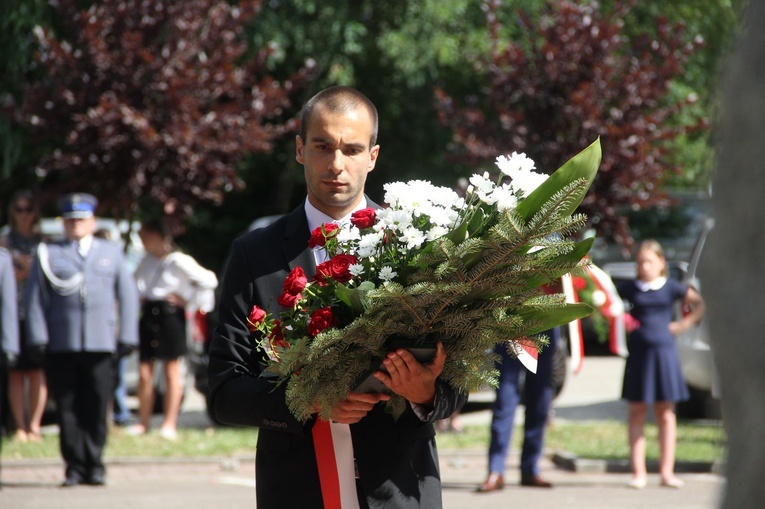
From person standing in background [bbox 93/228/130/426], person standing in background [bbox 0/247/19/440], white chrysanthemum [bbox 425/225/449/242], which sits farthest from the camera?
person standing in background [bbox 93/228/130/426]

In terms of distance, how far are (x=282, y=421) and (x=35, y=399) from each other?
342 inches

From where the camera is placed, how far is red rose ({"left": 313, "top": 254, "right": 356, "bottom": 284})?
288 cm

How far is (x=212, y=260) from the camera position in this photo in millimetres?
23578

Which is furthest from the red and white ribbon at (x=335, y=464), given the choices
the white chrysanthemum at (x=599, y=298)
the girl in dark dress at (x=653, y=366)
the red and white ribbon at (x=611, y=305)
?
the white chrysanthemum at (x=599, y=298)

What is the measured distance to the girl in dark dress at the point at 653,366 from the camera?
29.4 ft

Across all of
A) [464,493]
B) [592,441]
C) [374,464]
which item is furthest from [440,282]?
[592,441]

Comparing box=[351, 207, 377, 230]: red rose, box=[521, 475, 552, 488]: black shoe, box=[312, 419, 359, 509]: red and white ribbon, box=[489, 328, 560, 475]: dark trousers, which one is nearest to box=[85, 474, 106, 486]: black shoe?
box=[489, 328, 560, 475]: dark trousers

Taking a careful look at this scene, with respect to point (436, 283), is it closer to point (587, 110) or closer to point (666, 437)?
point (666, 437)

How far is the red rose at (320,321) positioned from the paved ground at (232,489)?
5.58 meters

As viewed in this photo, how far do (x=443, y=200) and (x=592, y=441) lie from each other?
332 inches

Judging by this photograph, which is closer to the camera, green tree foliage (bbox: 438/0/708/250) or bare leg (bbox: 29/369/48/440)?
bare leg (bbox: 29/369/48/440)

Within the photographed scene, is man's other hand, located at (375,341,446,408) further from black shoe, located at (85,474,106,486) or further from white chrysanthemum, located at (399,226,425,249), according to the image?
black shoe, located at (85,474,106,486)

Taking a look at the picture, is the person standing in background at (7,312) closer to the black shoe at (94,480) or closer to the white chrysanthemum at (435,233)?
the black shoe at (94,480)

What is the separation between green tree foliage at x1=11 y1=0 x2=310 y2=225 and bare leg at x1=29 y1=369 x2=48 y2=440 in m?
1.88
